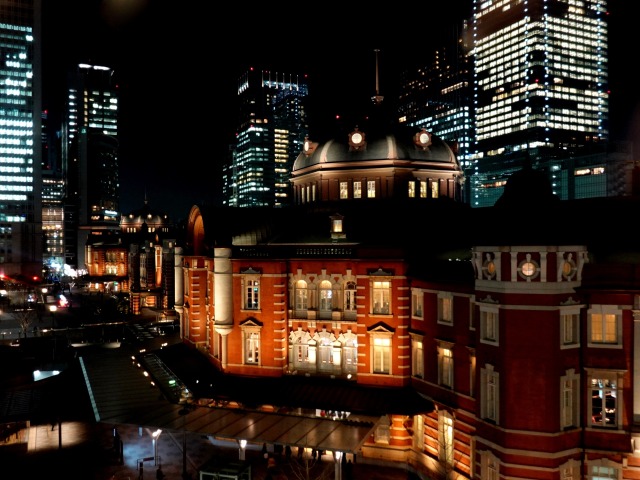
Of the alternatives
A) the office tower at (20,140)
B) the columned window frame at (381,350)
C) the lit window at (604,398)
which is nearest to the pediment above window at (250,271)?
the columned window frame at (381,350)

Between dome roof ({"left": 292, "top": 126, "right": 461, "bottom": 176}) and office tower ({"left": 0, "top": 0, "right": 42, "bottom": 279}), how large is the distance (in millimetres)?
137997

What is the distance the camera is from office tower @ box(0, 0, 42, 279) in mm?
151375

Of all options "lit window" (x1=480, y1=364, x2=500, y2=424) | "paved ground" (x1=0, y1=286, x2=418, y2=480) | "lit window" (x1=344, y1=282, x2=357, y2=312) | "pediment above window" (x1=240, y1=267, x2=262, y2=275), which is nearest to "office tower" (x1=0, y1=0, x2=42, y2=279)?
"paved ground" (x1=0, y1=286, x2=418, y2=480)

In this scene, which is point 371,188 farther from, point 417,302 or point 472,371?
point 472,371

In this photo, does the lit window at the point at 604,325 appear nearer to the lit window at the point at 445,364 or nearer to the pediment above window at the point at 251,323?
the lit window at the point at 445,364

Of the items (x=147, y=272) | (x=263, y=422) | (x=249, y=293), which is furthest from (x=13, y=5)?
(x=263, y=422)

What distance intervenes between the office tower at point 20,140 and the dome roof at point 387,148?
453 feet

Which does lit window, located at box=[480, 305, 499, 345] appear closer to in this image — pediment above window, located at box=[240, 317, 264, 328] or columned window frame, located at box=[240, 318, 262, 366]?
pediment above window, located at box=[240, 317, 264, 328]

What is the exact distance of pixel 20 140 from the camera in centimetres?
15700

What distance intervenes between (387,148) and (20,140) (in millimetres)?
144476

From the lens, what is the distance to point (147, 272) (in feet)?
342

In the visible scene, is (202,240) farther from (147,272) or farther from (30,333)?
(147,272)

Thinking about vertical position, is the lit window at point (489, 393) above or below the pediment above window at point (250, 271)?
below

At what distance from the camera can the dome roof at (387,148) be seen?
4672 centimetres
